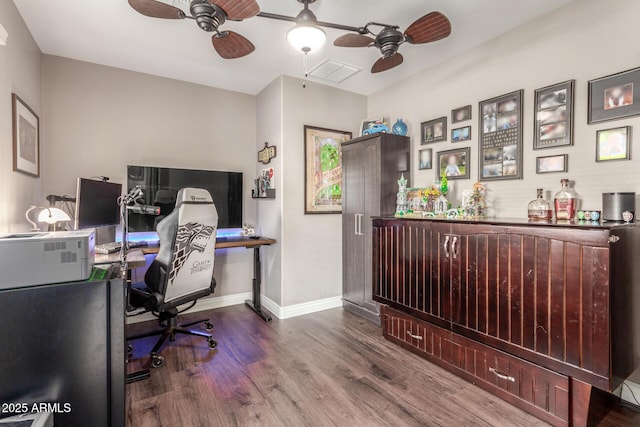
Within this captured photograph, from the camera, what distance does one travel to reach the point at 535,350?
6.07ft

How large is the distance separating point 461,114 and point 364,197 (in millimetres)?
1266

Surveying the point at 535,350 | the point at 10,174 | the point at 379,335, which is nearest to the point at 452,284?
the point at 535,350

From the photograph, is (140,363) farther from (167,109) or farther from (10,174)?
(167,109)

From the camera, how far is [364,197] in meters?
3.47

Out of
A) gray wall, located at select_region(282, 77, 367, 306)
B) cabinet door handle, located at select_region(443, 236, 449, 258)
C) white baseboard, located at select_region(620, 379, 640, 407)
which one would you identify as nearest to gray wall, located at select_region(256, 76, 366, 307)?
gray wall, located at select_region(282, 77, 367, 306)

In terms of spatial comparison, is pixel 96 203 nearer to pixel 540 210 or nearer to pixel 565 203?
pixel 540 210

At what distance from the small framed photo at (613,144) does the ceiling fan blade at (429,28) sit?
4.12ft

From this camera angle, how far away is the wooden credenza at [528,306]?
1.61 metres

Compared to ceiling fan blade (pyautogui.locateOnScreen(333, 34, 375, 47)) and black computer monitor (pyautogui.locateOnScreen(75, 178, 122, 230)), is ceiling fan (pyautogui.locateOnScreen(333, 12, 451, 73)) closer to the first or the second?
ceiling fan blade (pyautogui.locateOnScreen(333, 34, 375, 47))

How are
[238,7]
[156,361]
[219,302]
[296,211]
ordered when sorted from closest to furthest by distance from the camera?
[238,7]
[156,361]
[296,211]
[219,302]

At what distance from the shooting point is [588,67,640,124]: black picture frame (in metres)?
1.93

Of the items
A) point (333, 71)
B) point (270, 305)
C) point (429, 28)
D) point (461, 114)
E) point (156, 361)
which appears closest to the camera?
point (429, 28)

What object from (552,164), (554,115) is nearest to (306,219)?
(552,164)

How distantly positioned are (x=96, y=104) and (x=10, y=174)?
1383 mm
